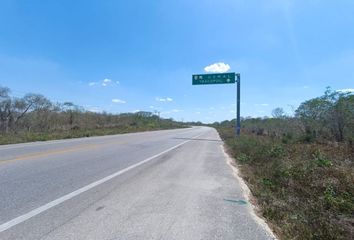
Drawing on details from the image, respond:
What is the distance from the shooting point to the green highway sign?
102ft

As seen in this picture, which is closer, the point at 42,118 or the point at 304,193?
the point at 304,193

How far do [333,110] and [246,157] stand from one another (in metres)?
13.8

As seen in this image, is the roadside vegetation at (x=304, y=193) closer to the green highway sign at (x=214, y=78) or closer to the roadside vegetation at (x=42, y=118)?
the green highway sign at (x=214, y=78)

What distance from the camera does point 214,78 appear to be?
106ft

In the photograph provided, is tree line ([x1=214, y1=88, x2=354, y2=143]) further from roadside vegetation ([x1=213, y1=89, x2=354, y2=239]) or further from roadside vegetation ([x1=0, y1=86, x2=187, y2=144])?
roadside vegetation ([x1=0, y1=86, x2=187, y2=144])

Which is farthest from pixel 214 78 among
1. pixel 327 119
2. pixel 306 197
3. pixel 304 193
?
pixel 306 197

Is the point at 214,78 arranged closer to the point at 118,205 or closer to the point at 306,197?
the point at 306,197

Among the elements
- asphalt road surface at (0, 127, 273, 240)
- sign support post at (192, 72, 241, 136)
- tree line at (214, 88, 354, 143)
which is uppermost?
sign support post at (192, 72, 241, 136)

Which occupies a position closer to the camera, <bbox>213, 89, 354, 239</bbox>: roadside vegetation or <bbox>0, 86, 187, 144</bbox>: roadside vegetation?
<bbox>213, 89, 354, 239</bbox>: roadside vegetation

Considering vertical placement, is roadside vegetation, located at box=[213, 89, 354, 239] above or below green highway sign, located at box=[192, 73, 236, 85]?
below

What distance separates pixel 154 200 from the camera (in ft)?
19.5

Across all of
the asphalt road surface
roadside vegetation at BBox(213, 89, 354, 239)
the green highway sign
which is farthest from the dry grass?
the green highway sign

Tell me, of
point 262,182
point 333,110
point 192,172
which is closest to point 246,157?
point 192,172

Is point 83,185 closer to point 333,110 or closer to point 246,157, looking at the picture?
point 246,157
